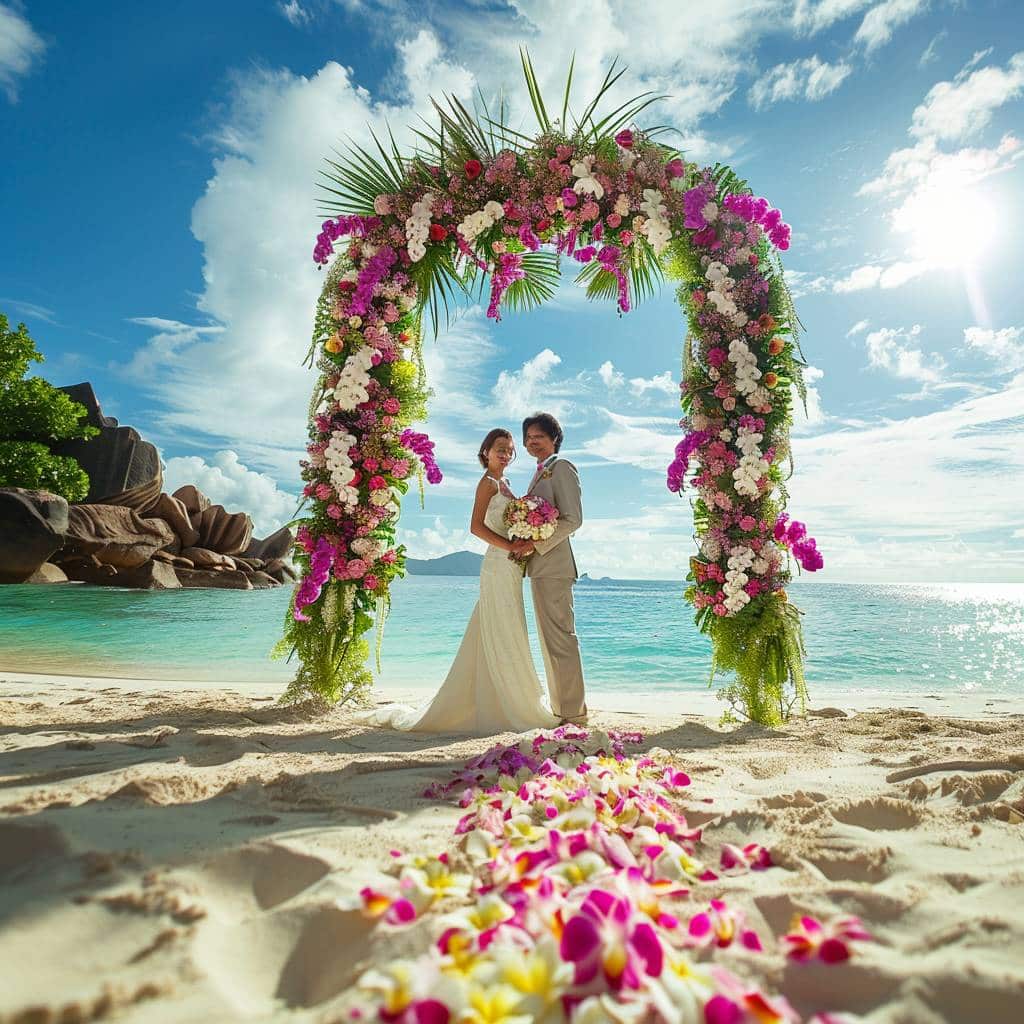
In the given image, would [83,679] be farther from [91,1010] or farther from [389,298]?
[91,1010]

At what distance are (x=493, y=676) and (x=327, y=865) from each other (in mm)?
3508

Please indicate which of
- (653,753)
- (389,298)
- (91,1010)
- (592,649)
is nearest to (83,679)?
(389,298)

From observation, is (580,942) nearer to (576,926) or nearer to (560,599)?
(576,926)

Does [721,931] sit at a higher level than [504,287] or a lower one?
lower

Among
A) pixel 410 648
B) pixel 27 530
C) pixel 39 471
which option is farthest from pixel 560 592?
pixel 39 471

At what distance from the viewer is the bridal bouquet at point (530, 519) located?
206 inches

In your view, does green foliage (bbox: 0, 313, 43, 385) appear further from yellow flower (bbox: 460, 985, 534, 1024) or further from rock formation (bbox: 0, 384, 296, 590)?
yellow flower (bbox: 460, 985, 534, 1024)

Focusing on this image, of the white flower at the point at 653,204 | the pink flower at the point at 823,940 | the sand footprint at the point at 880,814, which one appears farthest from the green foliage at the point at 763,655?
the pink flower at the point at 823,940

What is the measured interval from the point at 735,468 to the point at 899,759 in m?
2.80

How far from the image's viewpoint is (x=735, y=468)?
5.65 m

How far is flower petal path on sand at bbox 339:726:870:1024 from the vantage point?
1.16 meters

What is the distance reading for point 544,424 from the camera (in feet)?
18.6

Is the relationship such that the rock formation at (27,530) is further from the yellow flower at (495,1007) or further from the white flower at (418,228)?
the yellow flower at (495,1007)

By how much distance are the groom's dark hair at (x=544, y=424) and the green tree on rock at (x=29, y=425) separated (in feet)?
85.5
